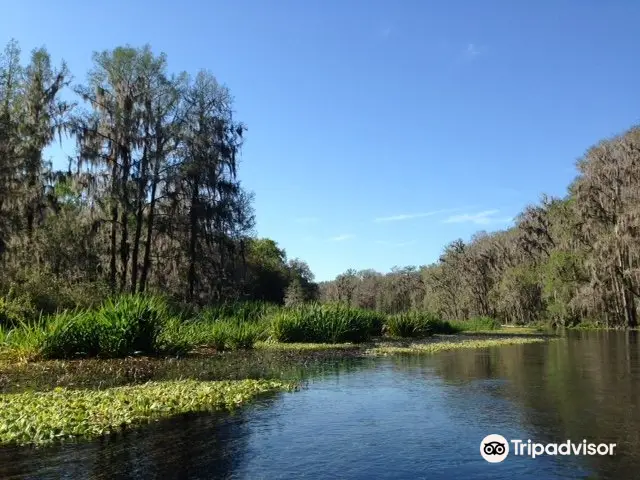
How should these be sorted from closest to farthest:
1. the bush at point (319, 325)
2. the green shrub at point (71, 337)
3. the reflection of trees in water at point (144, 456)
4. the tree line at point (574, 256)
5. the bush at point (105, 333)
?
the reflection of trees in water at point (144, 456) < the green shrub at point (71, 337) < the bush at point (105, 333) < the bush at point (319, 325) < the tree line at point (574, 256)

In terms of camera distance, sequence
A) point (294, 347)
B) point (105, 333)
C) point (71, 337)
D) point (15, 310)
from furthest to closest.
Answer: point (294, 347) < point (15, 310) < point (105, 333) < point (71, 337)

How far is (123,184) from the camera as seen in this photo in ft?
89.0

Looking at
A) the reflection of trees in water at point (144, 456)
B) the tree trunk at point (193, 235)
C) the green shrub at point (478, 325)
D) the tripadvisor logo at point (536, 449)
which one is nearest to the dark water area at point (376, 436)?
the reflection of trees in water at point (144, 456)

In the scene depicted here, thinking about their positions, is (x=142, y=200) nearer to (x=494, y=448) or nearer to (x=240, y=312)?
(x=240, y=312)

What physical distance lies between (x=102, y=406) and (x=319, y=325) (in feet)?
49.2

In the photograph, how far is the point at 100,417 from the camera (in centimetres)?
715

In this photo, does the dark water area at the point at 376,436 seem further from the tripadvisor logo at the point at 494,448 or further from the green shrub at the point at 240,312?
the green shrub at the point at 240,312

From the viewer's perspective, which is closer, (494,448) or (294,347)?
(494,448)

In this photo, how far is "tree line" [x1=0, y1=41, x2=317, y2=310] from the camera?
83.7ft

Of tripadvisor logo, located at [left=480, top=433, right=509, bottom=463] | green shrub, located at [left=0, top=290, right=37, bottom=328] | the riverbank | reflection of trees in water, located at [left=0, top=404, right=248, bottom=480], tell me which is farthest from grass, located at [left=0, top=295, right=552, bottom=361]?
tripadvisor logo, located at [left=480, top=433, right=509, bottom=463]

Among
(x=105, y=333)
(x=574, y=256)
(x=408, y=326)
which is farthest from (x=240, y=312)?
(x=574, y=256)

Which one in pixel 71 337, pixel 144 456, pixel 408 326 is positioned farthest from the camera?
pixel 408 326

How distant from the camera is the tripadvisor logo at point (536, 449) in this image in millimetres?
5992

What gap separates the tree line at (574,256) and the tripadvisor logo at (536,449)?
34161 mm
